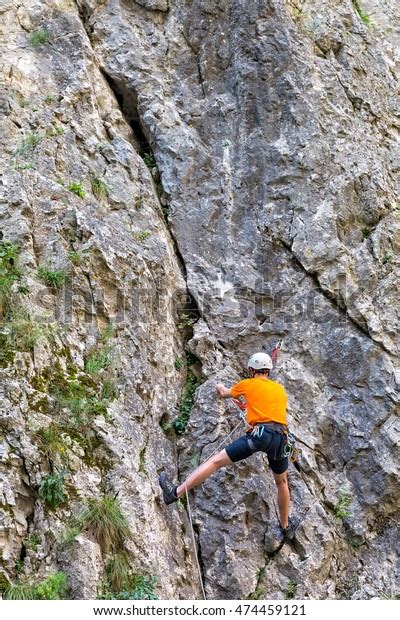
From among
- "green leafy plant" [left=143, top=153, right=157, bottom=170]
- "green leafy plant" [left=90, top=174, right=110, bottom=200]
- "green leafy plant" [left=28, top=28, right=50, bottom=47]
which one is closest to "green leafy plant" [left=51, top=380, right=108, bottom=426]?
"green leafy plant" [left=90, top=174, right=110, bottom=200]

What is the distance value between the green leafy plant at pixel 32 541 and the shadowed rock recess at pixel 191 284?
0.01 m

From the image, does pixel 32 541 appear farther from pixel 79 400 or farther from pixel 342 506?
pixel 342 506

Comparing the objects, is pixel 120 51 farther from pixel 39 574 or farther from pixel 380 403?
pixel 39 574

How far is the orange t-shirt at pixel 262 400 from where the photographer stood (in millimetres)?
7199

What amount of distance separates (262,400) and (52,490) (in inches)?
Answer: 101

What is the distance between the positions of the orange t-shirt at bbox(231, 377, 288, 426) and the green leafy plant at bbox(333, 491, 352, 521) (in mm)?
2016

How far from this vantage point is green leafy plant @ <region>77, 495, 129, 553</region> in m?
6.32

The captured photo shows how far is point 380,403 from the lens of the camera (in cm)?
891

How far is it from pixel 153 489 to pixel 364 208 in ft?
18.9

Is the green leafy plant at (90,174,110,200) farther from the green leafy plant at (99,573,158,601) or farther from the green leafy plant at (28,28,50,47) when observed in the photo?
the green leafy plant at (99,573,158,601)

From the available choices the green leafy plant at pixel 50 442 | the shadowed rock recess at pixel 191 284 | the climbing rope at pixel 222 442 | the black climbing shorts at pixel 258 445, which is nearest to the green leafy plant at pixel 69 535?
the shadowed rock recess at pixel 191 284

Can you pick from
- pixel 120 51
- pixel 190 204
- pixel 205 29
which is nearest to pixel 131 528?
pixel 190 204

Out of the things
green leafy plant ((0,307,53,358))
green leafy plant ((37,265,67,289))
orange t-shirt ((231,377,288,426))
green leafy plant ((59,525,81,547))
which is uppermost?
orange t-shirt ((231,377,288,426))

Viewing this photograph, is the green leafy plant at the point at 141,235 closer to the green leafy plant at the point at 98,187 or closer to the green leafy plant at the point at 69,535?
the green leafy plant at the point at 98,187
